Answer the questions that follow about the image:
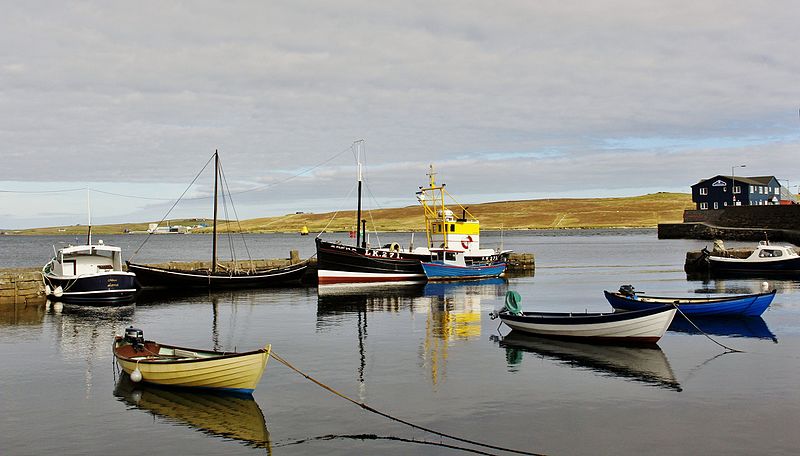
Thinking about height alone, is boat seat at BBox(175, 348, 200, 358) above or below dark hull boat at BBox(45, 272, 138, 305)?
below

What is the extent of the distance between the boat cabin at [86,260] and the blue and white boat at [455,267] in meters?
23.8

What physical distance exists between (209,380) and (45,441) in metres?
4.49

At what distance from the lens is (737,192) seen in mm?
140625

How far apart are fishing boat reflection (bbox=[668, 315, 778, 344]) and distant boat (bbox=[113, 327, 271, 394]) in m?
20.3

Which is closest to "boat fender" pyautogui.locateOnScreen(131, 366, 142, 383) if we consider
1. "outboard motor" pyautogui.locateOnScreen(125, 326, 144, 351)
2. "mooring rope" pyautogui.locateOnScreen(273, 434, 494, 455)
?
"outboard motor" pyautogui.locateOnScreen(125, 326, 144, 351)

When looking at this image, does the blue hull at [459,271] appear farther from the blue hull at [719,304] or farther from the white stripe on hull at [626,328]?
the white stripe on hull at [626,328]

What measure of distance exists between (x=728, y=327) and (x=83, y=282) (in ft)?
117

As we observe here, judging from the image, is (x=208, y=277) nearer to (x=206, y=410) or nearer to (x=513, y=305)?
(x=513, y=305)

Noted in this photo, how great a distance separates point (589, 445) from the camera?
623 inches

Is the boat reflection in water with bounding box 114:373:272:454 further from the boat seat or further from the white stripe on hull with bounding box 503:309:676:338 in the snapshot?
the white stripe on hull with bounding box 503:309:676:338

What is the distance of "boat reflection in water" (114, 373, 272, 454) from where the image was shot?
17078 mm

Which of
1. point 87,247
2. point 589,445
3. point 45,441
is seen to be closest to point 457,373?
point 589,445

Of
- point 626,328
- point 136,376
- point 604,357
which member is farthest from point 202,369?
point 626,328

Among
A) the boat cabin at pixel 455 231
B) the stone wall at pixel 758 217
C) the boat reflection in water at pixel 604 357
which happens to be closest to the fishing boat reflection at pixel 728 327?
the boat reflection in water at pixel 604 357
